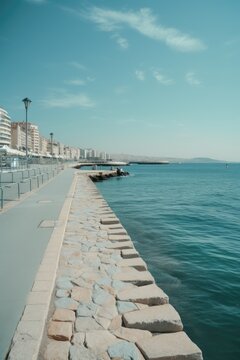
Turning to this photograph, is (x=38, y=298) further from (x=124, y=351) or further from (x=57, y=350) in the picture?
(x=124, y=351)

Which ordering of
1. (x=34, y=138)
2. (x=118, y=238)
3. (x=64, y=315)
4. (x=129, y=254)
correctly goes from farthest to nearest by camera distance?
(x=34, y=138)
(x=118, y=238)
(x=129, y=254)
(x=64, y=315)

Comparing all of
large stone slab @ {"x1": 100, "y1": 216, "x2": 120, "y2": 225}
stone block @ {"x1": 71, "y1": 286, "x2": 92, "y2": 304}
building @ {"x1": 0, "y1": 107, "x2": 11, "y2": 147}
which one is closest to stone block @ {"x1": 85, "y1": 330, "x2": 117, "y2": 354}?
stone block @ {"x1": 71, "y1": 286, "x2": 92, "y2": 304}

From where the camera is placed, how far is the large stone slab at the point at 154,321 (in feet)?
13.1

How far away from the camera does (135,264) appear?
20.2ft

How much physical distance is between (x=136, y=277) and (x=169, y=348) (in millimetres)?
1998

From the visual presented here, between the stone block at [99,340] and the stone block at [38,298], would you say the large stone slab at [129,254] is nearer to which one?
the stone block at [38,298]

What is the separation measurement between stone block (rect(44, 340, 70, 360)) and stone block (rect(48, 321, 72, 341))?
0.25ft

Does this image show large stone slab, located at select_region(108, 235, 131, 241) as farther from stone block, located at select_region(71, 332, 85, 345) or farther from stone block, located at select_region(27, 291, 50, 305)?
stone block, located at select_region(71, 332, 85, 345)

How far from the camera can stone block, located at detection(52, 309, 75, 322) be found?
4.07 metres

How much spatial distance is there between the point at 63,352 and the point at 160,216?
1470 cm

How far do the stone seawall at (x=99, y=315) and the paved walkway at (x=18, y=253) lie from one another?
146 millimetres

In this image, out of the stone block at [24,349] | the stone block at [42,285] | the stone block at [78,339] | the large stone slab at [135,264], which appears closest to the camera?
the stone block at [24,349]

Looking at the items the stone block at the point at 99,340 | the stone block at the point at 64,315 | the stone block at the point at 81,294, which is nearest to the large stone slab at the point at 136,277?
the stone block at the point at 81,294

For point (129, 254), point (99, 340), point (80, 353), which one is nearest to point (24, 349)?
point (80, 353)
